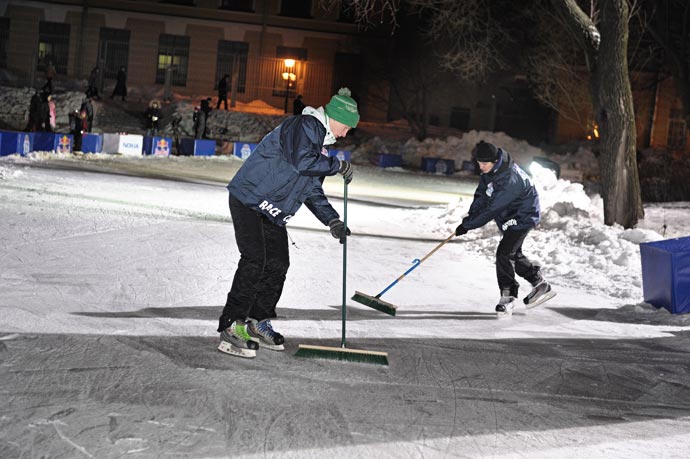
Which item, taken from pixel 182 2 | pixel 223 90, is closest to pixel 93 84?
pixel 223 90

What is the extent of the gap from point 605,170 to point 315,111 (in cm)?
1031

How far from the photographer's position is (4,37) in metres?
41.9

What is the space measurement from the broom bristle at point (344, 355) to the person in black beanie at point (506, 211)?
2273mm

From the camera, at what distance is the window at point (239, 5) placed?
1740 inches

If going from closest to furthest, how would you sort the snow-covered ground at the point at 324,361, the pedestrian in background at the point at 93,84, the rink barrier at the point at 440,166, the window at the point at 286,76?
1. the snow-covered ground at the point at 324,361
2. the rink barrier at the point at 440,166
3. the pedestrian in background at the point at 93,84
4. the window at the point at 286,76

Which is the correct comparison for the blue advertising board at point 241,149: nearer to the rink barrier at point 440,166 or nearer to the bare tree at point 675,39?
the rink barrier at point 440,166

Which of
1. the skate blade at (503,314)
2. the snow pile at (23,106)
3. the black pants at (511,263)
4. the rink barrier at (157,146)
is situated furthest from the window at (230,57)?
the skate blade at (503,314)

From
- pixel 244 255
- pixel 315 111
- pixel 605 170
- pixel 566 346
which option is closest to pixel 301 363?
pixel 244 255

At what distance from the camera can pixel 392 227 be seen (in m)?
14.5

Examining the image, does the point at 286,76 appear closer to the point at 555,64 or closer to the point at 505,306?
the point at 555,64

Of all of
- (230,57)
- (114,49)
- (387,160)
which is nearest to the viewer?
(387,160)

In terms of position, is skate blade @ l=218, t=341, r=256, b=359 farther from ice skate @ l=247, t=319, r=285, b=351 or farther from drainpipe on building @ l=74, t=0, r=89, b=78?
drainpipe on building @ l=74, t=0, r=89, b=78

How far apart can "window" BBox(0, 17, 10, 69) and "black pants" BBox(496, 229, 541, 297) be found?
38.3 meters

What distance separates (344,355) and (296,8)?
134 feet
